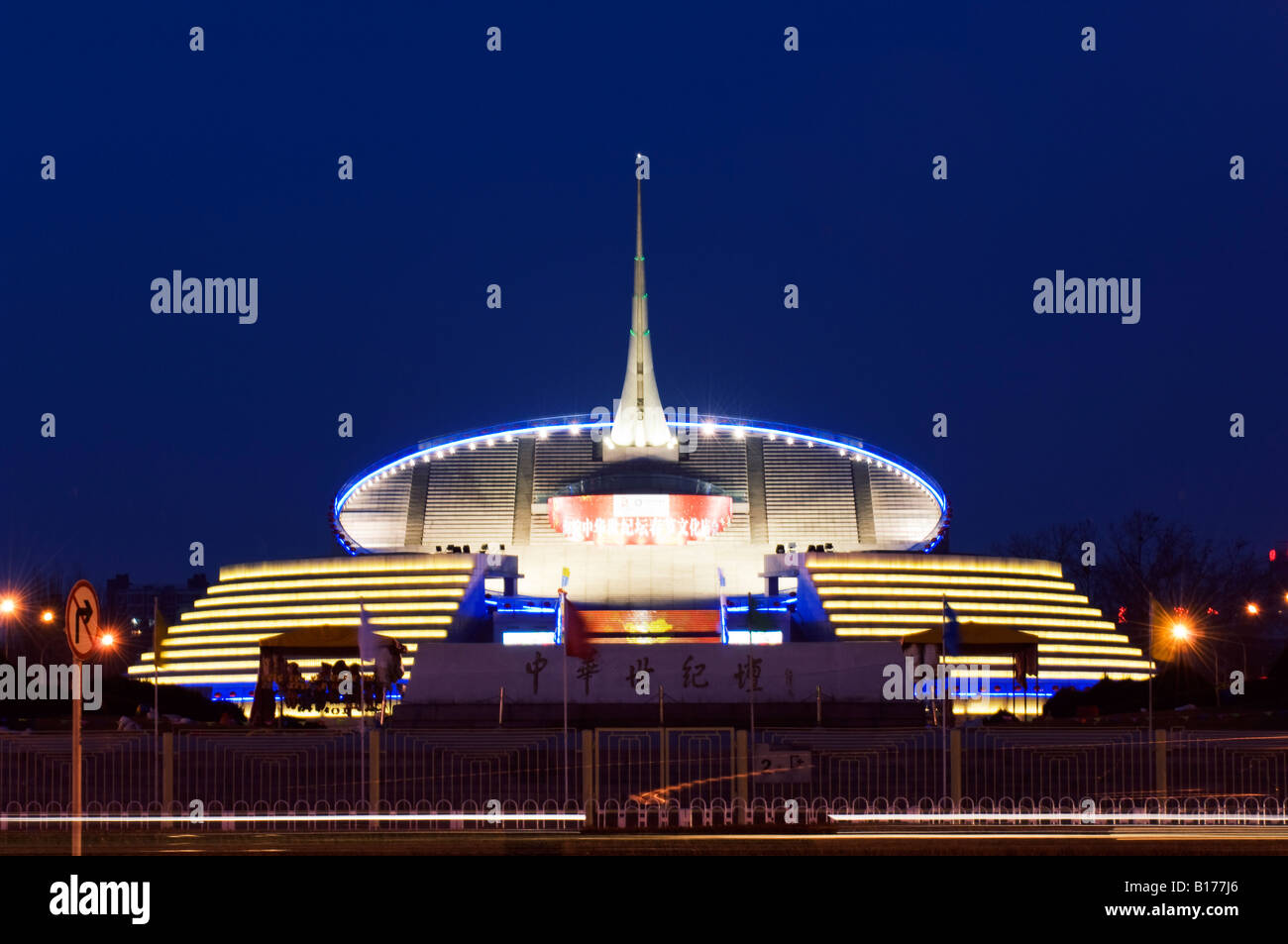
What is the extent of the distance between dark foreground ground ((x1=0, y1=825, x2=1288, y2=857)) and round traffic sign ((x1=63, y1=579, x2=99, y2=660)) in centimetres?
294

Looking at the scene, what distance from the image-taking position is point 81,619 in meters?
14.7

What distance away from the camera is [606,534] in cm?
5772

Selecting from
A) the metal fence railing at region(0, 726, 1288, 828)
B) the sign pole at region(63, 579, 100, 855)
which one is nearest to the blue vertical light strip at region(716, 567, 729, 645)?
the metal fence railing at region(0, 726, 1288, 828)

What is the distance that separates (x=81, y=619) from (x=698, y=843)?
A: 22.2 feet

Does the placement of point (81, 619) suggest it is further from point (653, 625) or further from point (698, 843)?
point (653, 625)

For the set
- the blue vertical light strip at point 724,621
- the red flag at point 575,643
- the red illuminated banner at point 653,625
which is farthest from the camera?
the blue vertical light strip at point 724,621

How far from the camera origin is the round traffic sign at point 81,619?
1459 cm

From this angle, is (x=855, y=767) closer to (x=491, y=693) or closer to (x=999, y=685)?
(x=491, y=693)

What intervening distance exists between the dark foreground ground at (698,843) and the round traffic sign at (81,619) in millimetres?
2938

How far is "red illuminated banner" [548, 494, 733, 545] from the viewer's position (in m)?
57.7

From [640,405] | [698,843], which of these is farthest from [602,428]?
[698,843]

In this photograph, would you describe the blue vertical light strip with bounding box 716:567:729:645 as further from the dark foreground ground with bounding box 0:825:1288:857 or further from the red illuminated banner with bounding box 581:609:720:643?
the dark foreground ground with bounding box 0:825:1288:857

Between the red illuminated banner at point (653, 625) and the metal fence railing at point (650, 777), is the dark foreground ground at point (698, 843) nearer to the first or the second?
the metal fence railing at point (650, 777)

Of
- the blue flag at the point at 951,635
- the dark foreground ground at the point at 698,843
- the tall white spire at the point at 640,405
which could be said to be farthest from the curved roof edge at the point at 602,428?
the dark foreground ground at the point at 698,843
